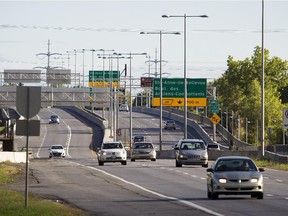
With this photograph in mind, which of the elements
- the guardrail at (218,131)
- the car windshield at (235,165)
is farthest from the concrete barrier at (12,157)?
the car windshield at (235,165)

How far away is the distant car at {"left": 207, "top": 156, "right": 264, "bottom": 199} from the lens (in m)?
31.4

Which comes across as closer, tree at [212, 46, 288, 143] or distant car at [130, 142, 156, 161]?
distant car at [130, 142, 156, 161]

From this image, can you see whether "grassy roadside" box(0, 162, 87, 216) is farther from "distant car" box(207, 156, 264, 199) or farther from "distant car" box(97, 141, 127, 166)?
"distant car" box(97, 141, 127, 166)

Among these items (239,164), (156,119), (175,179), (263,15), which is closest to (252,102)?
(156,119)

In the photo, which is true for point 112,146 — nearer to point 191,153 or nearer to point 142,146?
point 191,153

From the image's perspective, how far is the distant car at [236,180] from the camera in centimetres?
3142

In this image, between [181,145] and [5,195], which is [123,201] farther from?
[181,145]

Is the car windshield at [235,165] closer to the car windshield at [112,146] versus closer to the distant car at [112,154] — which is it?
the distant car at [112,154]

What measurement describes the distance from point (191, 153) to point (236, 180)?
97.8ft

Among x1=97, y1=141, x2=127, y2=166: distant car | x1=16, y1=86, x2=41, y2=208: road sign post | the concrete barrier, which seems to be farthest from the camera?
the concrete barrier

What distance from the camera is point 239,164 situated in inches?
1283

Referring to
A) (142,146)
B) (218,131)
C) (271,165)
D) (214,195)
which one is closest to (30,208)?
(214,195)

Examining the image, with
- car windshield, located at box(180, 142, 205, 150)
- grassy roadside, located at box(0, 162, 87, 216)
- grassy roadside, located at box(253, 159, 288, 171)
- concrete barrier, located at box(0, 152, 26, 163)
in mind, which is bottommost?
concrete barrier, located at box(0, 152, 26, 163)

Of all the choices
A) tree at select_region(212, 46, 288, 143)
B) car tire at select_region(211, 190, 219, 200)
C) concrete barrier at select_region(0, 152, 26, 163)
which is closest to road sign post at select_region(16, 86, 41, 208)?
car tire at select_region(211, 190, 219, 200)
